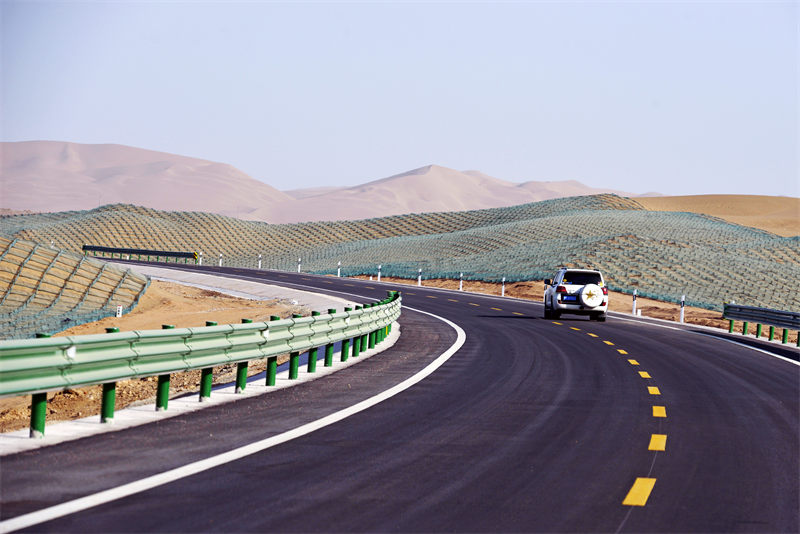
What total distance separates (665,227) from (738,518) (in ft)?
353

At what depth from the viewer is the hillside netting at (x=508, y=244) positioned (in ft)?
221

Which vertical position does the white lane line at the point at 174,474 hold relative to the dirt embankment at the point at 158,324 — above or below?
above

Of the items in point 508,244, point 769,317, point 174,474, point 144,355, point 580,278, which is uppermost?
point 508,244

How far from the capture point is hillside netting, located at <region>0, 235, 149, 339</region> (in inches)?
1423

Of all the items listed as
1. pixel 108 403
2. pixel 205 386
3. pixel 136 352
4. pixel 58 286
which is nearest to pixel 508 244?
pixel 58 286

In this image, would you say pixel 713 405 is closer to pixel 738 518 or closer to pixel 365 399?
pixel 365 399

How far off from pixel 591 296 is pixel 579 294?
372 mm

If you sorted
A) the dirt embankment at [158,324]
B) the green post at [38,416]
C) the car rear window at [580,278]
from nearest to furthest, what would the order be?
the green post at [38,416]
the dirt embankment at [158,324]
the car rear window at [580,278]

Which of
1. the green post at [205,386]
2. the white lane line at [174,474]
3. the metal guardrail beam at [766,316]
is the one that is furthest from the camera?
the metal guardrail beam at [766,316]

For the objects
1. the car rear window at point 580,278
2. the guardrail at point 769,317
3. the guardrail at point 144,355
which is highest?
the car rear window at point 580,278

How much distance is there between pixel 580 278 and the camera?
32.8 m

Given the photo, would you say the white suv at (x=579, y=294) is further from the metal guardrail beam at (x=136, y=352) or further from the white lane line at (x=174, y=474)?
the white lane line at (x=174, y=474)

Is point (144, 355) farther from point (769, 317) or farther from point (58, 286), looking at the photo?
point (58, 286)

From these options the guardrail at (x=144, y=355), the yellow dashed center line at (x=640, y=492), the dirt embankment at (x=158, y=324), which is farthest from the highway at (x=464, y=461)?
the dirt embankment at (x=158, y=324)
